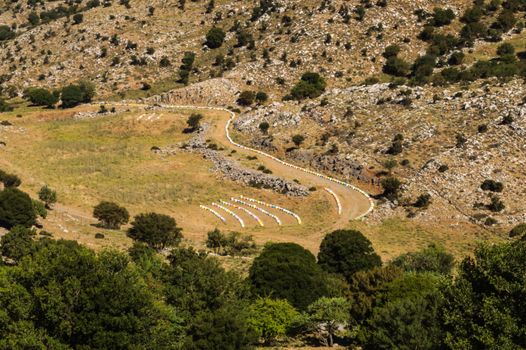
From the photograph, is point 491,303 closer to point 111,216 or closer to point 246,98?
point 111,216

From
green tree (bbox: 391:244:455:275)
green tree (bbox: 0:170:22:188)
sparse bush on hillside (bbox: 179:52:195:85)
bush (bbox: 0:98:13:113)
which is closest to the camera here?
green tree (bbox: 391:244:455:275)

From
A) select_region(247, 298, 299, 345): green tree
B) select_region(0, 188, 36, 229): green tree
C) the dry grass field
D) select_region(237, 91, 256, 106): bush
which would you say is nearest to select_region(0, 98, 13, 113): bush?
the dry grass field

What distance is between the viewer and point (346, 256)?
259ft

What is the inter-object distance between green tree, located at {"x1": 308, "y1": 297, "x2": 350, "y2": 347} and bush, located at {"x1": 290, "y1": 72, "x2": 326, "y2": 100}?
101m

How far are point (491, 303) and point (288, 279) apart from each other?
28.9 m

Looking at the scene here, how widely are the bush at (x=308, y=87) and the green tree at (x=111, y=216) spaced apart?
62.7 metres

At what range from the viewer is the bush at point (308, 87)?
15212 cm

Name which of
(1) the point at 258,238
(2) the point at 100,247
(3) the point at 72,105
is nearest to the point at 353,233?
(1) the point at 258,238

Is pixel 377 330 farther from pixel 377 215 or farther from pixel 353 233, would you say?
pixel 377 215

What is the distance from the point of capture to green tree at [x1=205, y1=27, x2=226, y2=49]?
188000 millimetres

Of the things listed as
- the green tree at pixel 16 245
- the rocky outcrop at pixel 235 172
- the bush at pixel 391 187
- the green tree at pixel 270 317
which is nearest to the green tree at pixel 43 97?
the rocky outcrop at pixel 235 172

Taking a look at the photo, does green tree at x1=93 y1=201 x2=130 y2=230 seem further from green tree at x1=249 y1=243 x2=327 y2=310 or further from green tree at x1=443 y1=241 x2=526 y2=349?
green tree at x1=443 y1=241 x2=526 y2=349

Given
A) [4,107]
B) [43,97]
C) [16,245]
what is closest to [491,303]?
[16,245]

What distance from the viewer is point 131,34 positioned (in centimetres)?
19712
